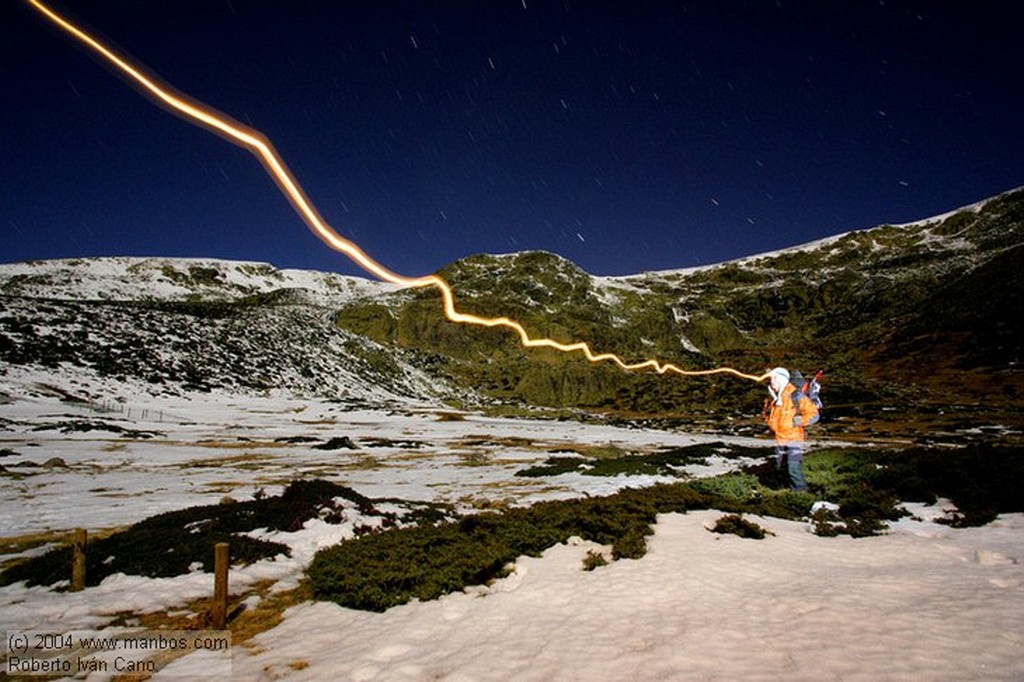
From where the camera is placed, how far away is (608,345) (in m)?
144

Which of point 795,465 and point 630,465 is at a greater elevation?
point 795,465

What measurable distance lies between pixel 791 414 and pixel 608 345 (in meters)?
129

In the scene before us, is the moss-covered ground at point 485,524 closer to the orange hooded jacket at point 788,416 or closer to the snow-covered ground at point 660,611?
the snow-covered ground at point 660,611

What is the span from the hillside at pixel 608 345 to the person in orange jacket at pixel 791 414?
4143cm

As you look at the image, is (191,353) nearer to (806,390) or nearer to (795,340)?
(806,390)

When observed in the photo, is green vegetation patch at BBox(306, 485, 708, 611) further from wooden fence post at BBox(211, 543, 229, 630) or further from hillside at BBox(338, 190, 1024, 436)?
hillside at BBox(338, 190, 1024, 436)

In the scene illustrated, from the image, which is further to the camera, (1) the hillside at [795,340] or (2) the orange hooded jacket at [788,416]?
(1) the hillside at [795,340]

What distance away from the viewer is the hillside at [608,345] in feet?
208

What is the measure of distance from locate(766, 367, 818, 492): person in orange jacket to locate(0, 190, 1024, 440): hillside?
41429mm

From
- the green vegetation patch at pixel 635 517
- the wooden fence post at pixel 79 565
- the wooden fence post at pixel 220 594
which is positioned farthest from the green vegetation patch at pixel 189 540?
the wooden fence post at pixel 220 594

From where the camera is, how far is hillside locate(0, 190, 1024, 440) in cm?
6338

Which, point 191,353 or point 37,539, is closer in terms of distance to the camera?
point 37,539

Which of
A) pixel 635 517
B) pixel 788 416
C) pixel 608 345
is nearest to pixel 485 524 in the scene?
pixel 635 517

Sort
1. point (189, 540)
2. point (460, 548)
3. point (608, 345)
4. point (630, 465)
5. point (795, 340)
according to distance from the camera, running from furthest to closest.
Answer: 1. point (795, 340)
2. point (608, 345)
3. point (630, 465)
4. point (189, 540)
5. point (460, 548)
